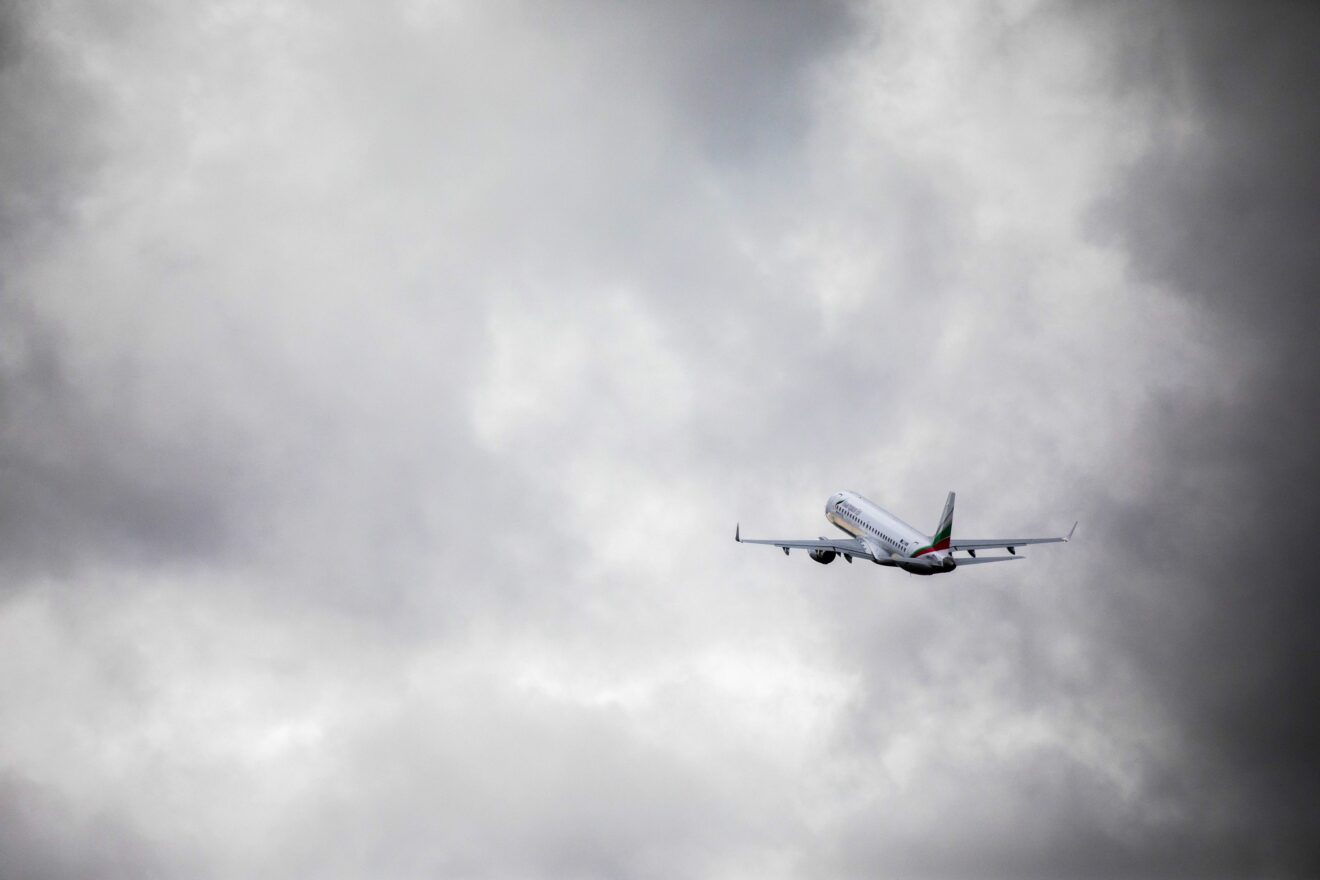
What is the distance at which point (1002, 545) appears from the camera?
199125mm
